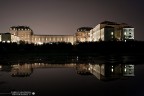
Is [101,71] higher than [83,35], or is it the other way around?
[83,35]

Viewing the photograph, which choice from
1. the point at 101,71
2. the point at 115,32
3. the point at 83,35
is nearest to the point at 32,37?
the point at 83,35

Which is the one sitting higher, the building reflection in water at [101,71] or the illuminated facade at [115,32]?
the illuminated facade at [115,32]

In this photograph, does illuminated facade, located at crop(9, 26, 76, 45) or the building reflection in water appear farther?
illuminated facade, located at crop(9, 26, 76, 45)

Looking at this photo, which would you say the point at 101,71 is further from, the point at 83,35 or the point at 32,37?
the point at 32,37

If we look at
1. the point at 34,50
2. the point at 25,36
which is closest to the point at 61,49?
the point at 34,50

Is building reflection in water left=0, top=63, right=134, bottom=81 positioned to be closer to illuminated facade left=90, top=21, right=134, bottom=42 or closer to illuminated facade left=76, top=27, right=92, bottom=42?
illuminated facade left=90, top=21, right=134, bottom=42

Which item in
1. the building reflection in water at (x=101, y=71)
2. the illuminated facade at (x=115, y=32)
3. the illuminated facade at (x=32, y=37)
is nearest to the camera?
the building reflection in water at (x=101, y=71)

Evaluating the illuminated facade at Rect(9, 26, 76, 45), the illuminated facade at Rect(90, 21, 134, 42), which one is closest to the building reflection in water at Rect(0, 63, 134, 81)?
the illuminated facade at Rect(90, 21, 134, 42)

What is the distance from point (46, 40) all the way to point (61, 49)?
4607 inches

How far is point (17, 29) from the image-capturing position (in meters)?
168

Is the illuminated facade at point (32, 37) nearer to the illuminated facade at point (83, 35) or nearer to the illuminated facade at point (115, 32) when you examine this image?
the illuminated facade at point (83, 35)

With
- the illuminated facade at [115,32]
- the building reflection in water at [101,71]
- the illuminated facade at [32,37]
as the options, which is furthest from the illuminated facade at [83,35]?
the building reflection in water at [101,71]

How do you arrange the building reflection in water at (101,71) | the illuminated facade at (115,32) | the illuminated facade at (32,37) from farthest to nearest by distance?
1. the illuminated facade at (32,37)
2. the illuminated facade at (115,32)
3. the building reflection in water at (101,71)

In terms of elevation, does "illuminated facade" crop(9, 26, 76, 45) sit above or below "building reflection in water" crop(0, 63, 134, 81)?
above
